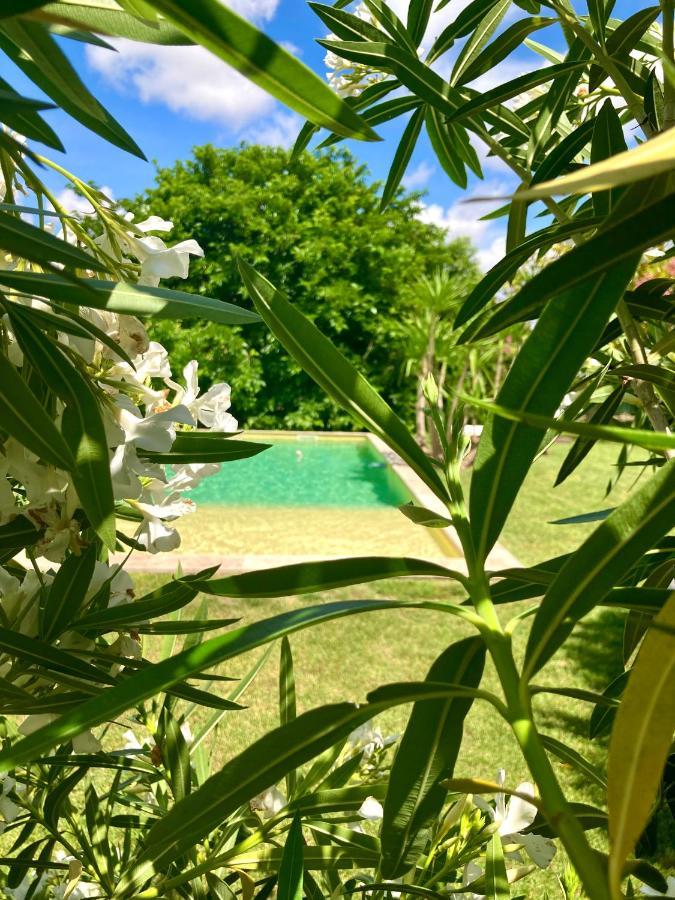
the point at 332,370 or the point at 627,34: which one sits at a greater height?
the point at 627,34

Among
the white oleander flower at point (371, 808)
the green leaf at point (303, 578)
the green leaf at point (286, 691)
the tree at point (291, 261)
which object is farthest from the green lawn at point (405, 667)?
the tree at point (291, 261)

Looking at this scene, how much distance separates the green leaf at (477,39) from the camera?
29.6 inches

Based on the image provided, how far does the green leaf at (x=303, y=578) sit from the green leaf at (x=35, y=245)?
154mm

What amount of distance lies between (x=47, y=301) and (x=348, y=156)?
1365 centimetres

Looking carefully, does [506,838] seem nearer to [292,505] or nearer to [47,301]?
[47,301]

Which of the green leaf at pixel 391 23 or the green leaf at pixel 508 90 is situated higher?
the green leaf at pixel 391 23

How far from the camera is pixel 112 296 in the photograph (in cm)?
34

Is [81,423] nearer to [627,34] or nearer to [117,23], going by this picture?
[117,23]

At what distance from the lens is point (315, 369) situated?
1.24ft

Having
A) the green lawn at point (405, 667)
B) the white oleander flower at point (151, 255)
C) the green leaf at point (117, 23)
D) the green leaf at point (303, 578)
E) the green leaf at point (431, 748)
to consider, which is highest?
the green leaf at point (117, 23)

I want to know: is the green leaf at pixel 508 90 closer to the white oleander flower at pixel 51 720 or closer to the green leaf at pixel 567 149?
the green leaf at pixel 567 149

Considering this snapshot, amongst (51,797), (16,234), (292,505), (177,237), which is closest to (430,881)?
(51,797)

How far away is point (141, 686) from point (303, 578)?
0.27 feet

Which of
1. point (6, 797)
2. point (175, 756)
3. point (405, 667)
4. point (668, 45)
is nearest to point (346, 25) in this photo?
point (668, 45)
